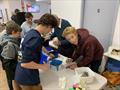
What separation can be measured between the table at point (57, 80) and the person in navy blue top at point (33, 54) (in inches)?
4.0

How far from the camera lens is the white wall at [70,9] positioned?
3464mm

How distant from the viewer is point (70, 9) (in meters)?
3.68

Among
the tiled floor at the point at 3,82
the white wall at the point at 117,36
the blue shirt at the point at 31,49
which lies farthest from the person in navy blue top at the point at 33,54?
the white wall at the point at 117,36

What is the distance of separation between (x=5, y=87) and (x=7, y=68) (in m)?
1.00

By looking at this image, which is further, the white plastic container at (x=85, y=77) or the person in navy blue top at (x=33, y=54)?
the white plastic container at (x=85, y=77)

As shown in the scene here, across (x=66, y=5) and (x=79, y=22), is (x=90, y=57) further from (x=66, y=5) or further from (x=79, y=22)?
(x=66, y=5)

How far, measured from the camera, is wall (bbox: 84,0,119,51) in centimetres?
298

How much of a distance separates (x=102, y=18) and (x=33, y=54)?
7.59ft

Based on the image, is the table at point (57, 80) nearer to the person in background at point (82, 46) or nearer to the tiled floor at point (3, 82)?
the person in background at point (82, 46)

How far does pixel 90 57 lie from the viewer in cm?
184

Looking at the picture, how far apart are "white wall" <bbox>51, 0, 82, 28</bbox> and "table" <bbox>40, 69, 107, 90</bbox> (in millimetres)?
2125

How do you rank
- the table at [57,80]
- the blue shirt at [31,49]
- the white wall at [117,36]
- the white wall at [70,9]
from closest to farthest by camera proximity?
1. the blue shirt at [31,49]
2. the table at [57,80]
3. the white wall at [117,36]
4. the white wall at [70,9]

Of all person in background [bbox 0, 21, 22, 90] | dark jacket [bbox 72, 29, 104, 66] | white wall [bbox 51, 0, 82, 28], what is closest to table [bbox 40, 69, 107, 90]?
dark jacket [bbox 72, 29, 104, 66]

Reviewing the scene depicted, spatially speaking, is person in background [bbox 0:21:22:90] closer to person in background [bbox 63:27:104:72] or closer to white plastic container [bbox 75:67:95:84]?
person in background [bbox 63:27:104:72]
